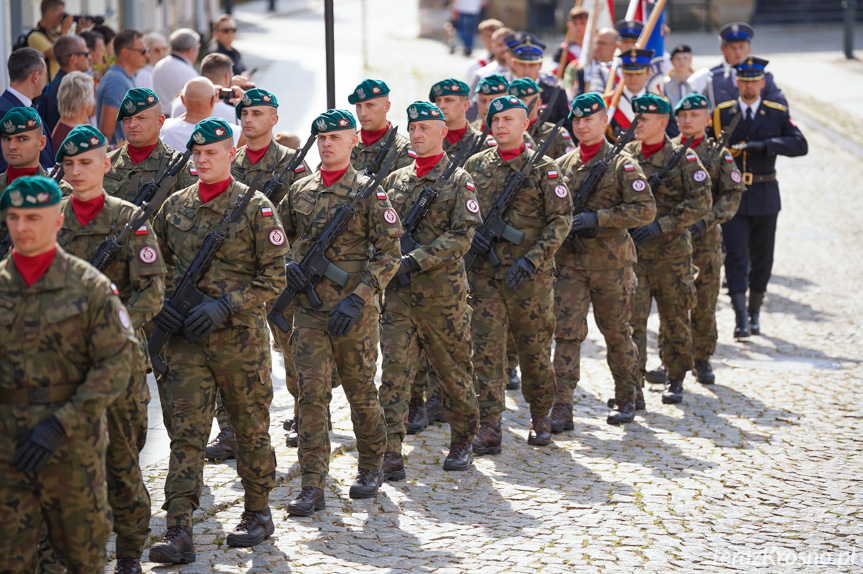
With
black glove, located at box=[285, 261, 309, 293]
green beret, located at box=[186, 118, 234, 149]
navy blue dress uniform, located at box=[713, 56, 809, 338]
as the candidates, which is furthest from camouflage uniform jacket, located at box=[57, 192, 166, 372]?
navy blue dress uniform, located at box=[713, 56, 809, 338]

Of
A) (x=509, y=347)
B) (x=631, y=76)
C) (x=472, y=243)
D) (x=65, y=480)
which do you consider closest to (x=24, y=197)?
(x=65, y=480)

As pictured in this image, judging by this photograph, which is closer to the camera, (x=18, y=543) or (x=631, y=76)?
(x=18, y=543)

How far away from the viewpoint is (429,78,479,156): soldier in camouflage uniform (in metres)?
9.18

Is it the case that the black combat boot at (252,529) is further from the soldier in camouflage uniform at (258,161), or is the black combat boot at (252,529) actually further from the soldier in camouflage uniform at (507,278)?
the soldier in camouflage uniform at (507,278)

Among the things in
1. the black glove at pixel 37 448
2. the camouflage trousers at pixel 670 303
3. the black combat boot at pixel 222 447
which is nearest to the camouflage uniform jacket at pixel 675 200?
the camouflage trousers at pixel 670 303

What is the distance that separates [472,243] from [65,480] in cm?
387

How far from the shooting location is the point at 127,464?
228 inches

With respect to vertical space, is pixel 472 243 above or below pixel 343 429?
above

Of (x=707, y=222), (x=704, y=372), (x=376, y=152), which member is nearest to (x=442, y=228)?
(x=376, y=152)

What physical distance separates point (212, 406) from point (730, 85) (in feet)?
25.0

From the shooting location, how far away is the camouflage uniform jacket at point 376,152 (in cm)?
853

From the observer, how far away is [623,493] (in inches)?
292

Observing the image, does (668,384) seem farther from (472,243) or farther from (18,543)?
(18,543)

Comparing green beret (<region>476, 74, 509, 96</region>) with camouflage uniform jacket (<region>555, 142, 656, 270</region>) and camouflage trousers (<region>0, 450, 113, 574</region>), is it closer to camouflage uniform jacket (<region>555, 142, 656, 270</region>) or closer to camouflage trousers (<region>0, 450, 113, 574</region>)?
camouflage uniform jacket (<region>555, 142, 656, 270</region>)
